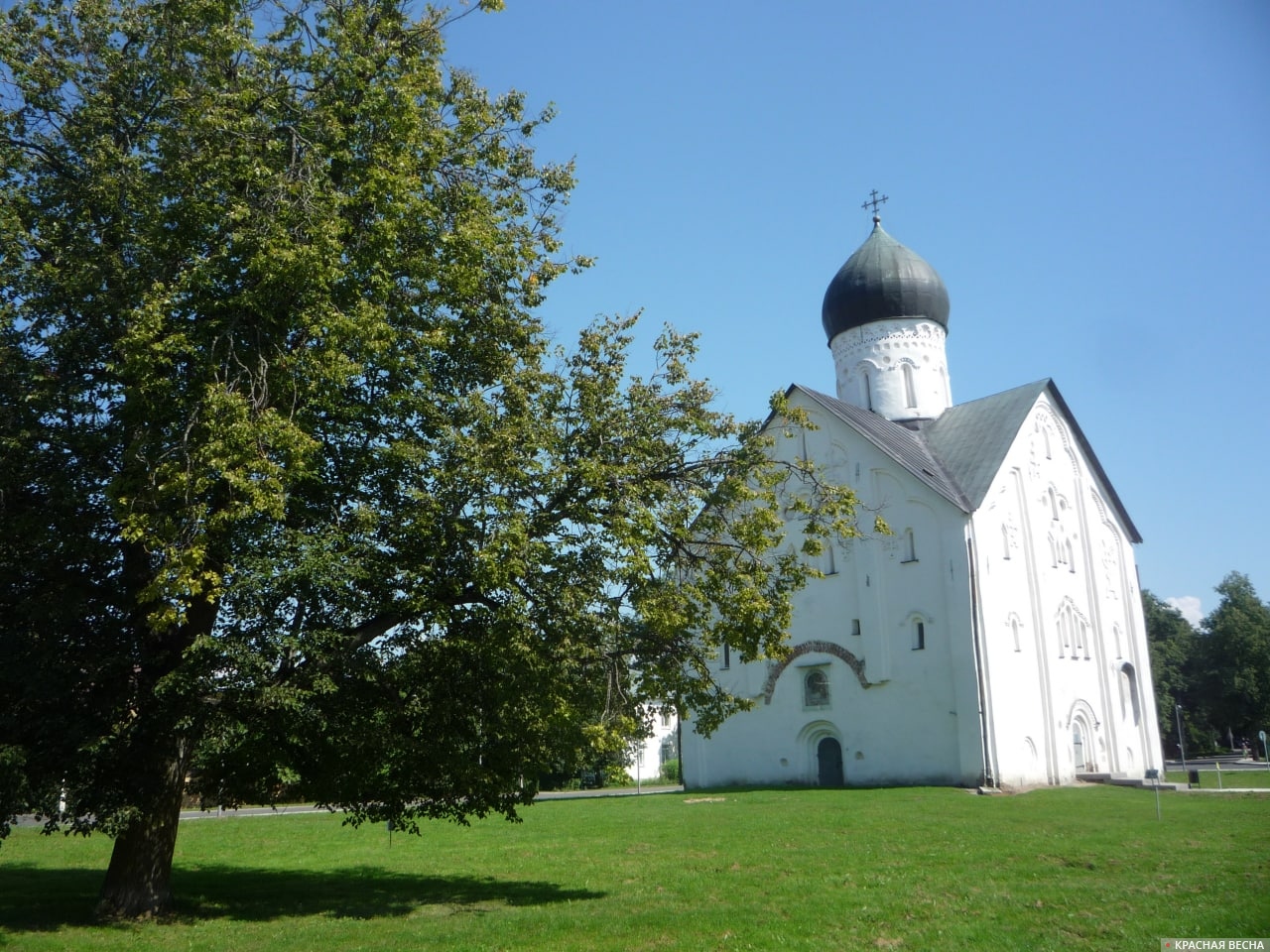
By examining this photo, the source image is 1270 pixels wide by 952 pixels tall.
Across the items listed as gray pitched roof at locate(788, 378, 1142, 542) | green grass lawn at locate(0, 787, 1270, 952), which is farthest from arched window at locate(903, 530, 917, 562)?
green grass lawn at locate(0, 787, 1270, 952)

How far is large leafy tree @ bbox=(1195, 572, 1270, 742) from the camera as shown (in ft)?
202

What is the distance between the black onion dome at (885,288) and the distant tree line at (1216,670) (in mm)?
33622

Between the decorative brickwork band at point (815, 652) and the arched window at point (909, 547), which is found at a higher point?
the arched window at point (909, 547)

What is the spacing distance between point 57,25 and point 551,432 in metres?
8.45

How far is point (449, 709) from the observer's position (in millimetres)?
12328

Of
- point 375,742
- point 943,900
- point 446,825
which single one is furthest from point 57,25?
point 446,825

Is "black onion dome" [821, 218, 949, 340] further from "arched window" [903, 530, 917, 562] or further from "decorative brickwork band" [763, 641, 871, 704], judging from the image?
"decorative brickwork band" [763, 641, 871, 704]

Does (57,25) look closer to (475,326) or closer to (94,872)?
(475,326)

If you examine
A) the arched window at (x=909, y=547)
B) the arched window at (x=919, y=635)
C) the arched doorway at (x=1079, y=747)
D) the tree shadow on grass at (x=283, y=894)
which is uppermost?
the arched window at (x=909, y=547)

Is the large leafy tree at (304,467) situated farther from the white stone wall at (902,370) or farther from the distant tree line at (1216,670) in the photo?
the distant tree line at (1216,670)

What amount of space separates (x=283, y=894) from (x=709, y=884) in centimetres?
608

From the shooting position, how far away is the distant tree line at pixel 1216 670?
6162 cm

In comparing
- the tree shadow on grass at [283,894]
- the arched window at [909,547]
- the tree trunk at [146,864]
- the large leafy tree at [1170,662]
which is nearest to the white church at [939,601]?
the arched window at [909,547]

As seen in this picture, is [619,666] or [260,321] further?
[619,666]
